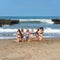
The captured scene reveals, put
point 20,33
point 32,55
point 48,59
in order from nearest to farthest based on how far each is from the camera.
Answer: point 48,59 → point 32,55 → point 20,33

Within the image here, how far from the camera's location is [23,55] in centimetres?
1243

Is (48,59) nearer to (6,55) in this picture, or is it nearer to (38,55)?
(38,55)

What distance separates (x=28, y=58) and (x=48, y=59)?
86 cm

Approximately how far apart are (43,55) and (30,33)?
7149 millimetres

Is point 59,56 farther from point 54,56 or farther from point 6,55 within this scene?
point 6,55

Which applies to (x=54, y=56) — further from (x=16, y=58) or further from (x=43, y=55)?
(x=16, y=58)

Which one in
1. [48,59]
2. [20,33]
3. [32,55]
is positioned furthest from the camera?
[20,33]

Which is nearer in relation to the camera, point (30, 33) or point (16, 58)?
point (16, 58)

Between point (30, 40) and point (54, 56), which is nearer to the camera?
point (54, 56)

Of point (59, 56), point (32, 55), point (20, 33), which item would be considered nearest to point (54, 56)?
point (59, 56)

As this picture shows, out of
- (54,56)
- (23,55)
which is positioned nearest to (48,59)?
(54,56)

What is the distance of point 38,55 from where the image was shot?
12.4 metres

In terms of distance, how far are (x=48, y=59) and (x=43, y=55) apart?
103cm

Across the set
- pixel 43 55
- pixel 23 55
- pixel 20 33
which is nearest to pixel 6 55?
pixel 23 55
